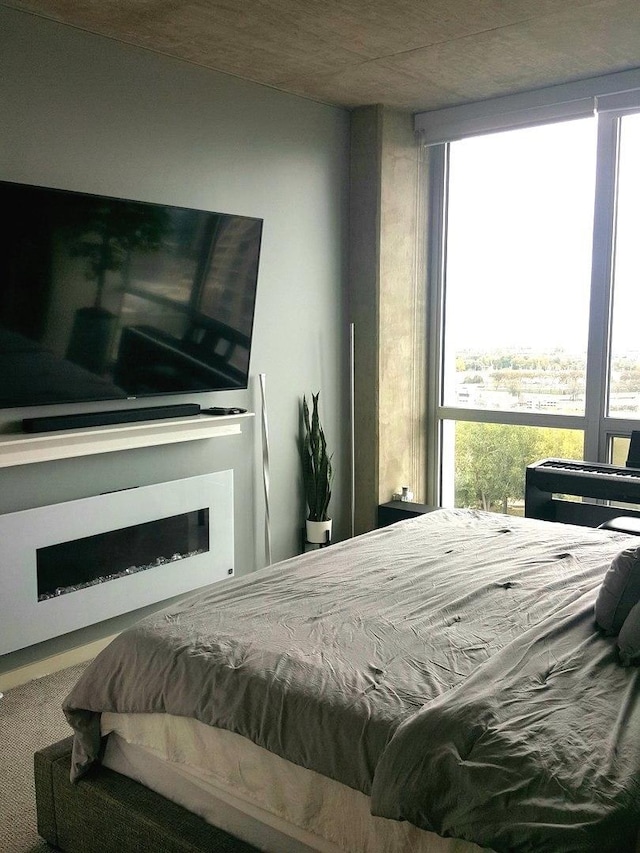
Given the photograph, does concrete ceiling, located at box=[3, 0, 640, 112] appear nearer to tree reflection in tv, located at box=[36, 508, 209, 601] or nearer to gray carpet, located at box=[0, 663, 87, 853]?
tree reflection in tv, located at box=[36, 508, 209, 601]

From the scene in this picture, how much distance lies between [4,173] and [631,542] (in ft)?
9.40

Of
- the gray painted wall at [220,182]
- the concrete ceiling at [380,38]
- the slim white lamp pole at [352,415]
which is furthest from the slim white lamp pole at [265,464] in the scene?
the concrete ceiling at [380,38]

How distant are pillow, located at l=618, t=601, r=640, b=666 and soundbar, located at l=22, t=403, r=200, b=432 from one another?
2.32m

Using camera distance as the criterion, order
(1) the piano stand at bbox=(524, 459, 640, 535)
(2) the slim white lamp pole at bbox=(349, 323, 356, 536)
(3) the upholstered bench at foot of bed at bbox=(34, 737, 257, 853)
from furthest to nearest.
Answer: (2) the slim white lamp pole at bbox=(349, 323, 356, 536) → (1) the piano stand at bbox=(524, 459, 640, 535) → (3) the upholstered bench at foot of bed at bbox=(34, 737, 257, 853)

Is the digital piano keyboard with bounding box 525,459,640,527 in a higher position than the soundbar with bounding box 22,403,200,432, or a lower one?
lower

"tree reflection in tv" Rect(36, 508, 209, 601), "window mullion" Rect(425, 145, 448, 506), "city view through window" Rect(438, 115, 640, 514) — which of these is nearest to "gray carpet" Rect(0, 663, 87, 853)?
"tree reflection in tv" Rect(36, 508, 209, 601)

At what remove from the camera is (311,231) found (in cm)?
475

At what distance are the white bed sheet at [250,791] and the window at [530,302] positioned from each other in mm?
3329

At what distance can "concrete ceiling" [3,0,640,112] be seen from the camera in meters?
3.27

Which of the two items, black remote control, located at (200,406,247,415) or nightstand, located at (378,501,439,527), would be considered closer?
black remote control, located at (200,406,247,415)

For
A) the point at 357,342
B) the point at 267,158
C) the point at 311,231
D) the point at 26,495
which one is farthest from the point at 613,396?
the point at 26,495

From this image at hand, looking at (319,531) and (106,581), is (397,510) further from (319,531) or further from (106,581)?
(106,581)

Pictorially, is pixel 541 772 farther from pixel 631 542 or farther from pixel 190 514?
pixel 190 514

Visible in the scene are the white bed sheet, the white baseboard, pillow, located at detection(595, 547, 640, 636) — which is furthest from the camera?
the white baseboard
